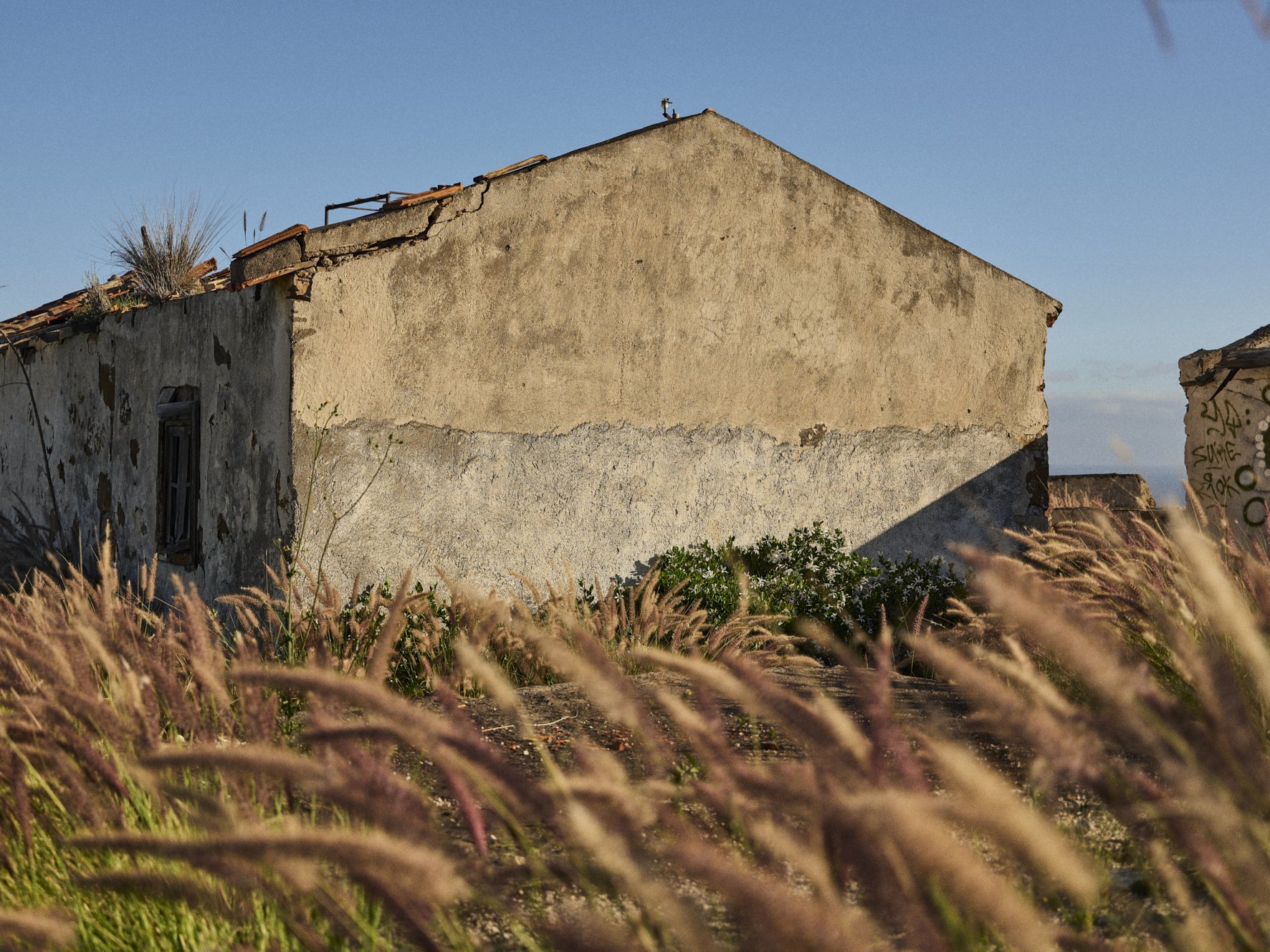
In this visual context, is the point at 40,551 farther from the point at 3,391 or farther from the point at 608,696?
the point at 608,696

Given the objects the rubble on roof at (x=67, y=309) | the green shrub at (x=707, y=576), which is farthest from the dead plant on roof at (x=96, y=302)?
the green shrub at (x=707, y=576)

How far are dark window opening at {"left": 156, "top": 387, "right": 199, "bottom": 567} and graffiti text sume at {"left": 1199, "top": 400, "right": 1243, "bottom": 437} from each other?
7832 mm

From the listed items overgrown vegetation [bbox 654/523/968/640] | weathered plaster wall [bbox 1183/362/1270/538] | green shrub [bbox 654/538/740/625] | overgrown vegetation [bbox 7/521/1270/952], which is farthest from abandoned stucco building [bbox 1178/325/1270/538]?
overgrown vegetation [bbox 7/521/1270/952]

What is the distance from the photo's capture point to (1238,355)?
8961 mm

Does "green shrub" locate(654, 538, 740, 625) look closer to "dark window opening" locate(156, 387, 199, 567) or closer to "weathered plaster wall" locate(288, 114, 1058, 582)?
"weathered plaster wall" locate(288, 114, 1058, 582)

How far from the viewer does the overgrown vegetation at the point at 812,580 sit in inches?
293

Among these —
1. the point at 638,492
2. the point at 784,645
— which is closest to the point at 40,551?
the point at 638,492

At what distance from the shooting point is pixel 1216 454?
915 centimetres

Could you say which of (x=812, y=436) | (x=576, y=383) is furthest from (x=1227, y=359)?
(x=576, y=383)

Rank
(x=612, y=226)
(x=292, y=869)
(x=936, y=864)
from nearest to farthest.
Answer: (x=936, y=864) < (x=292, y=869) < (x=612, y=226)

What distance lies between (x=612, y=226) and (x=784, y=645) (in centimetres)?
299

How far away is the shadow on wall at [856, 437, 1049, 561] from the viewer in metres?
8.72

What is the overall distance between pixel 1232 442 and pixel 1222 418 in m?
0.22

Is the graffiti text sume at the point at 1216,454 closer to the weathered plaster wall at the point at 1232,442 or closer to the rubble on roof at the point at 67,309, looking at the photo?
the weathered plaster wall at the point at 1232,442
